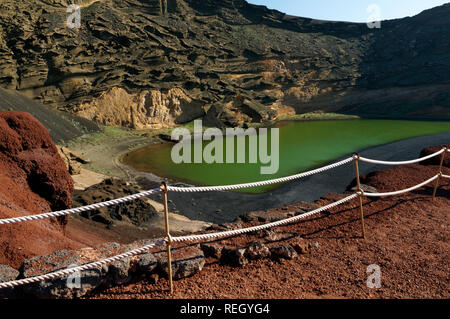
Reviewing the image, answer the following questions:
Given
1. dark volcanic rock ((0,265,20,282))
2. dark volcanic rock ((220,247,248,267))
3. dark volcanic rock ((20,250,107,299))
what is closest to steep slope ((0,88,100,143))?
dark volcanic rock ((0,265,20,282))

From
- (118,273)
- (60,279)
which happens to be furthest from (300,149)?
(60,279)

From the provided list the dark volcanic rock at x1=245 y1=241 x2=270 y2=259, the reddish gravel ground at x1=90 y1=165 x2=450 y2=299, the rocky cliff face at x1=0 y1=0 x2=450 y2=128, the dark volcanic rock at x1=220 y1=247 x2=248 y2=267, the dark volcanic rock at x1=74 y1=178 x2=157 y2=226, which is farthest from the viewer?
the rocky cliff face at x1=0 y1=0 x2=450 y2=128

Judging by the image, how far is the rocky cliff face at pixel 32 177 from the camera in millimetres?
4438

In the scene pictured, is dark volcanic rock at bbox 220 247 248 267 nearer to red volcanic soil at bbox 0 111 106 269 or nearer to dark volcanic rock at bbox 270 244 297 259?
dark volcanic rock at bbox 270 244 297 259

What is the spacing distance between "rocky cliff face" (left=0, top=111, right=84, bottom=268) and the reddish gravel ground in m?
2.40

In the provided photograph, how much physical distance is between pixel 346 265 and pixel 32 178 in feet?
18.3

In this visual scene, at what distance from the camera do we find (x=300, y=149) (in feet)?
81.2

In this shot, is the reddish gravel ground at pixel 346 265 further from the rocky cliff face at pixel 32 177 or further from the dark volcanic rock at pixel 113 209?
the dark volcanic rock at pixel 113 209

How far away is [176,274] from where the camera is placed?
9.99 feet

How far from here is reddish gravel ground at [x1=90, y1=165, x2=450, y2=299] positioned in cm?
295

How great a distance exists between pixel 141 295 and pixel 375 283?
8.20 feet

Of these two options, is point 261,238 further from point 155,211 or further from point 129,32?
point 129,32

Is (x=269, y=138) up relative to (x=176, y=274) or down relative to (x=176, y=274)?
down

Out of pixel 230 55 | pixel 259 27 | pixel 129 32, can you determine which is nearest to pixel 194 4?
pixel 259 27
